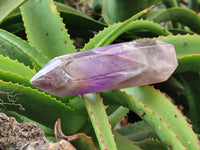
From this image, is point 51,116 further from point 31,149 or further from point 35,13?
point 35,13

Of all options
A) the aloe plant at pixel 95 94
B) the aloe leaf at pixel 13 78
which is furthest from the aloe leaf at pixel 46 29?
the aloe leaf at pixel 13 78

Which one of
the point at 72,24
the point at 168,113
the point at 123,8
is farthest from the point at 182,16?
the point at 168,113

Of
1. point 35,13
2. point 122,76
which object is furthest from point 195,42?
point 35,13

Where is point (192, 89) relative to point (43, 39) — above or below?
below

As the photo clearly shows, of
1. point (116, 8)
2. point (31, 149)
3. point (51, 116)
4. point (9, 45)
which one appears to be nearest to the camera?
point (31, 149)

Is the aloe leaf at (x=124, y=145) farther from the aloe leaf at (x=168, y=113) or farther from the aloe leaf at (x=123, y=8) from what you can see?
the aloe leaf at (x=123, y=8)
